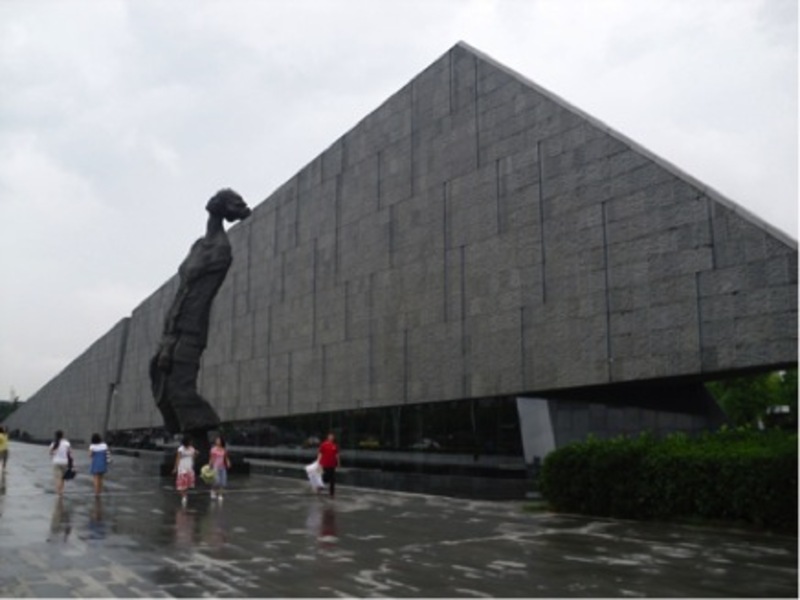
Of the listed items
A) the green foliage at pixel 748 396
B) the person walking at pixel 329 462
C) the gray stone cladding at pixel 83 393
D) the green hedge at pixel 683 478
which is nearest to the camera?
the green hedge at pixel 683 478

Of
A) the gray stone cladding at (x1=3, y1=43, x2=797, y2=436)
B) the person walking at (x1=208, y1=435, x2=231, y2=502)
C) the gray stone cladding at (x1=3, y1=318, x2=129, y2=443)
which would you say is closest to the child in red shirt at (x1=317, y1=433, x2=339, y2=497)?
the person walking at (x1=208, y1=435, x2=231, y2=502)

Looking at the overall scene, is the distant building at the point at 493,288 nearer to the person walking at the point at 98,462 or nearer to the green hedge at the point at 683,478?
the green hedge at the point at 683,478

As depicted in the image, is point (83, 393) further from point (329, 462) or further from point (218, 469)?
point (329, 462)

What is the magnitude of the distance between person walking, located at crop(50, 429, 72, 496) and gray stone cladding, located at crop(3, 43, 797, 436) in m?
9.87

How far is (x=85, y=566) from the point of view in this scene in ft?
26.5

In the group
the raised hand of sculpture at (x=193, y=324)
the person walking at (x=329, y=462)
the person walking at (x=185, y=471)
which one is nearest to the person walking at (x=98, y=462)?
the person walking at (x=185, y=471)

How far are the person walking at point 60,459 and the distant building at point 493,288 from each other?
385 inches

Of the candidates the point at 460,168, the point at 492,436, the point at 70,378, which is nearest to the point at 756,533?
the point at 492,436

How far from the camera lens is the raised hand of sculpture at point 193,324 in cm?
2198

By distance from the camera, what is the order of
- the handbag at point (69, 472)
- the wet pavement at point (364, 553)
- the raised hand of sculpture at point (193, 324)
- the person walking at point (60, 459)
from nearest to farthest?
the wet pavement at point (364, 553) → the person walking at point (60, 459) → the handbag at point (69, 472) → the raised hand of sculpture at point (193, 324)

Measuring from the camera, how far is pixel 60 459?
15.5 metres

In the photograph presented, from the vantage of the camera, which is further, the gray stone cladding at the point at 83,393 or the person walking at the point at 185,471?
the gray stone cladding at the point at 83,393

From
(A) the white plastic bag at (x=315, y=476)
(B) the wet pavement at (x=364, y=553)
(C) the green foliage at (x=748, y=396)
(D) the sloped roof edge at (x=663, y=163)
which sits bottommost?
(B) the wet pavement at (x=364, y=553)

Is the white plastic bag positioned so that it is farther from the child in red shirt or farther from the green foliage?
the green foliage
